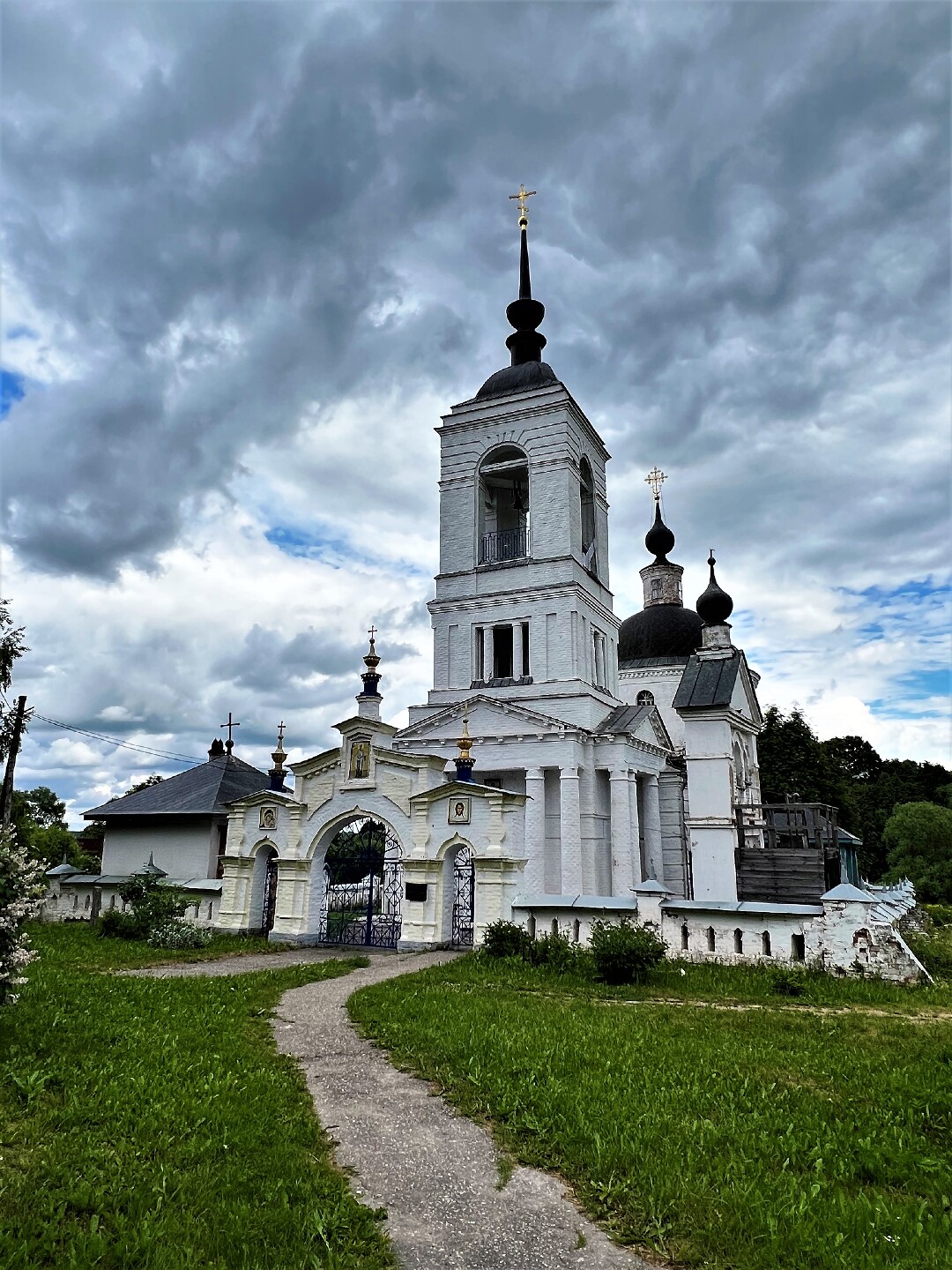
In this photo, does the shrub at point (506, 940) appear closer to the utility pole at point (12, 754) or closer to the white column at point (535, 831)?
the white column at point (535, 831)

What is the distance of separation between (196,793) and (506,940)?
42.5ft

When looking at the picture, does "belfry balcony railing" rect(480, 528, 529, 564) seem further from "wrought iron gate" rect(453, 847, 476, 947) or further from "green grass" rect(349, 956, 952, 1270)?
"green grass" rect(349, 956, 952, 1270)

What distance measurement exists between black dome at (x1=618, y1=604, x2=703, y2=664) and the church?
322 cm

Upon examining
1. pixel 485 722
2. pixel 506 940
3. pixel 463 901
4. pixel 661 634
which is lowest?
pixel 506 940

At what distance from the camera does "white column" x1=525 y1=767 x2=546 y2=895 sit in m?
19.9

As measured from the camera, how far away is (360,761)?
1644 centimetres

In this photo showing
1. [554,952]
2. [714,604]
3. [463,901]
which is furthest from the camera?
[714,604]

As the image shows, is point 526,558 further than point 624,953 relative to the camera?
Yes

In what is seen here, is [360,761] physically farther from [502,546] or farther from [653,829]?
[653,829]

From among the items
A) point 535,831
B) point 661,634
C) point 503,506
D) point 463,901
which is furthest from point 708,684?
point 661,634

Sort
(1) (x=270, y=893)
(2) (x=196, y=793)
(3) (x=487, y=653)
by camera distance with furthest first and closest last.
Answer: (3) (x=487, y=653) < (2) (x=196, y=793) < (1) (x=270, y=893)

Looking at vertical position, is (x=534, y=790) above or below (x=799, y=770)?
below

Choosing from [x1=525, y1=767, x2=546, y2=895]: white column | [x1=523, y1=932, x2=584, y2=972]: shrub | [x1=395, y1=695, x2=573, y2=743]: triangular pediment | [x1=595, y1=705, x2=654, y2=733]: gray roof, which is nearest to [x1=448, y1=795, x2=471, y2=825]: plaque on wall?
[x1=523, y1=932, x2=584, y2=972]: shrub

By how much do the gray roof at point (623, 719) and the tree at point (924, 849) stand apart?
21.1m
